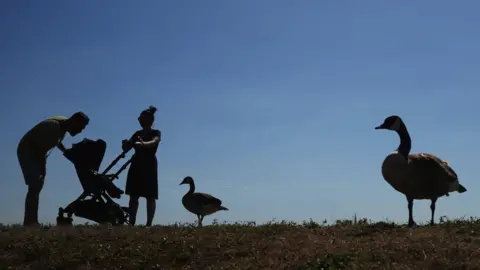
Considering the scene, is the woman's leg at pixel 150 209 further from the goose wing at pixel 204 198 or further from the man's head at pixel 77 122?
the goose wing at pixel 204 198

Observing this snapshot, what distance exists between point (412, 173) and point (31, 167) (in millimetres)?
8417

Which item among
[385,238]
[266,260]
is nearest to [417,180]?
[385,238]

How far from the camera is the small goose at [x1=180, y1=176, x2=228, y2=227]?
1909 centimetres

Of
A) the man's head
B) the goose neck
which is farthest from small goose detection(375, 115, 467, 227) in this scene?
the goose neck

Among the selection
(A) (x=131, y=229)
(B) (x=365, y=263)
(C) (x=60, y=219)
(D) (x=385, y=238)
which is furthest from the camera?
(C) (x=60, y=219)

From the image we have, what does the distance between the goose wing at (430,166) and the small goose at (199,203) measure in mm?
7912

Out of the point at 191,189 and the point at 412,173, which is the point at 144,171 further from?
the point at 191,189

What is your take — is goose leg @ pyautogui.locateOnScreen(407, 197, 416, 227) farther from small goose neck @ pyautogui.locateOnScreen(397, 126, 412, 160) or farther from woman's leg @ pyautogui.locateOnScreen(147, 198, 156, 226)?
woman's leg @ pyautogui.locateOnScreen(147, 198, 156, 226)

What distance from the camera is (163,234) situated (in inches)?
428

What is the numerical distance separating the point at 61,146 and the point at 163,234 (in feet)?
12.9

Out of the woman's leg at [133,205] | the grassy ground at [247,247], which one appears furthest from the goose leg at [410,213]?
the woman's leg at [133,205]

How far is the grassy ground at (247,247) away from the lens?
8883mm

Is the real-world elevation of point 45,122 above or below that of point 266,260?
above

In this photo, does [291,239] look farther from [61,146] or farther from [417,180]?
[61,146]
